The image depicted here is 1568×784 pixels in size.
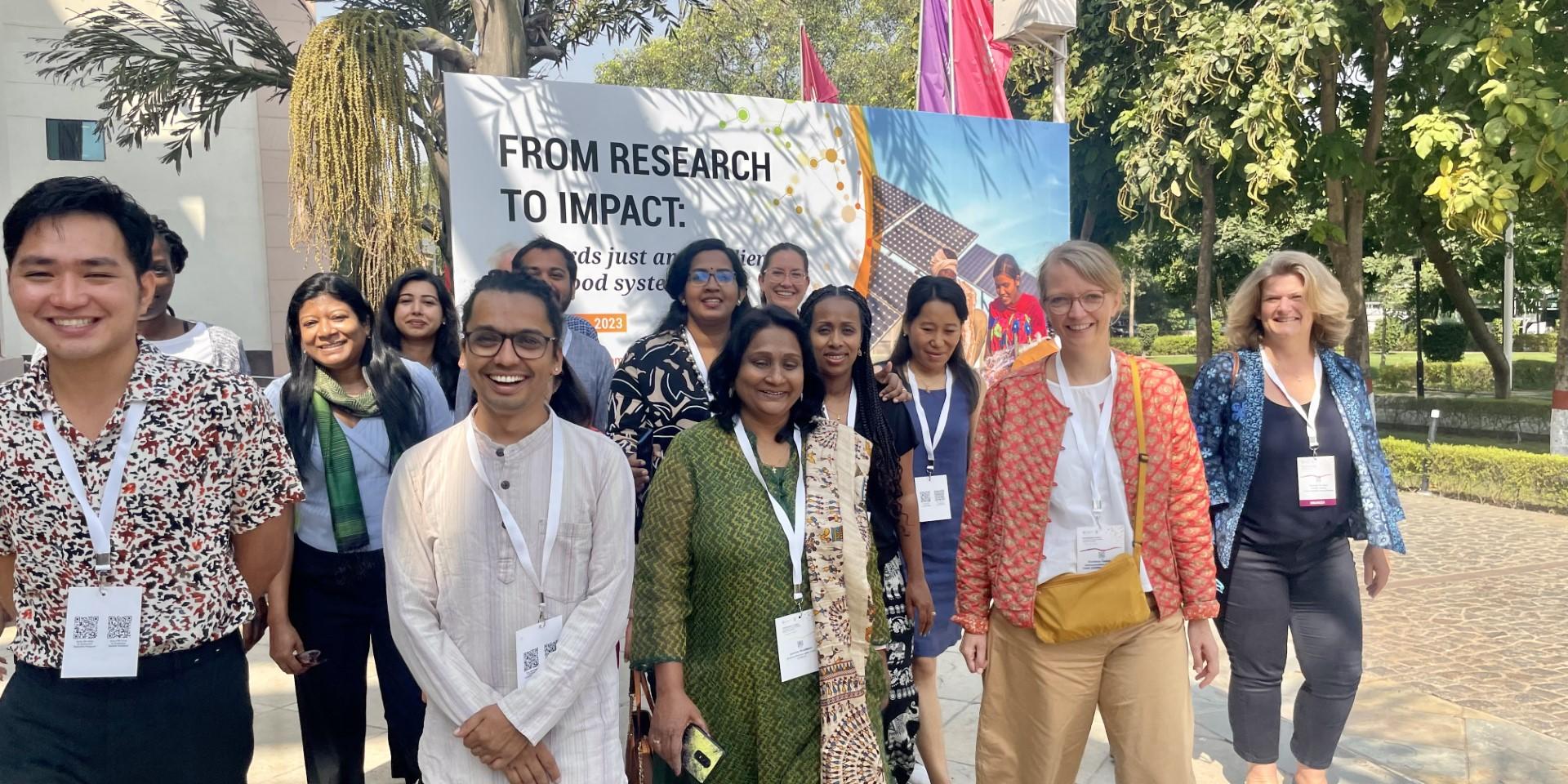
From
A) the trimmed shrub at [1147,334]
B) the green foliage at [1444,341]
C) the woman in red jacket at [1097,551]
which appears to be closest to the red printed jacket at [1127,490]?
the woman in red jacket at [1097,551]

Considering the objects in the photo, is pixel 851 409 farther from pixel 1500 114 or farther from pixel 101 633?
pixel 1500 114

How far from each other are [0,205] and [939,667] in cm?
2261

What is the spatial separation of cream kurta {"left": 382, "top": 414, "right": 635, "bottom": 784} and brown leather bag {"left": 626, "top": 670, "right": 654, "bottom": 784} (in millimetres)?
389

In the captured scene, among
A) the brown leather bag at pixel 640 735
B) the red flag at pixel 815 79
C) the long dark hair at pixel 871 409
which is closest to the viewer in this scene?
the brown leather bag at pixel 640 735

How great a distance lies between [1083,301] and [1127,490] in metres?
0.58

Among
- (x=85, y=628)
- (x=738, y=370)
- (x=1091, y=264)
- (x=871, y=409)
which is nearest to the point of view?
(x=85, y=628)

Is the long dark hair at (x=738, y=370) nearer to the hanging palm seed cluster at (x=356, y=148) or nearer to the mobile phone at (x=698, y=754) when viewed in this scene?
the mobile phone at (x=698, y=754)

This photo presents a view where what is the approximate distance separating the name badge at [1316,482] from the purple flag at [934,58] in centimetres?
582

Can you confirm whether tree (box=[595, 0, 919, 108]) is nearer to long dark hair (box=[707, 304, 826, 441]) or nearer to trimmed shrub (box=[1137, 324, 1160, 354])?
trimmed shrub (box=[1137, 324, 1160, 354])

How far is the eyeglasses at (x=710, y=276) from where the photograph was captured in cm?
361

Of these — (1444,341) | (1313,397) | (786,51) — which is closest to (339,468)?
(1313,397)

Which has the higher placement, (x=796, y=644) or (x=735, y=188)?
(x=735, y=188)

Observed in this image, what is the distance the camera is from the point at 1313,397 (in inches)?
141

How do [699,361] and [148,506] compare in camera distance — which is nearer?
[148,506]
